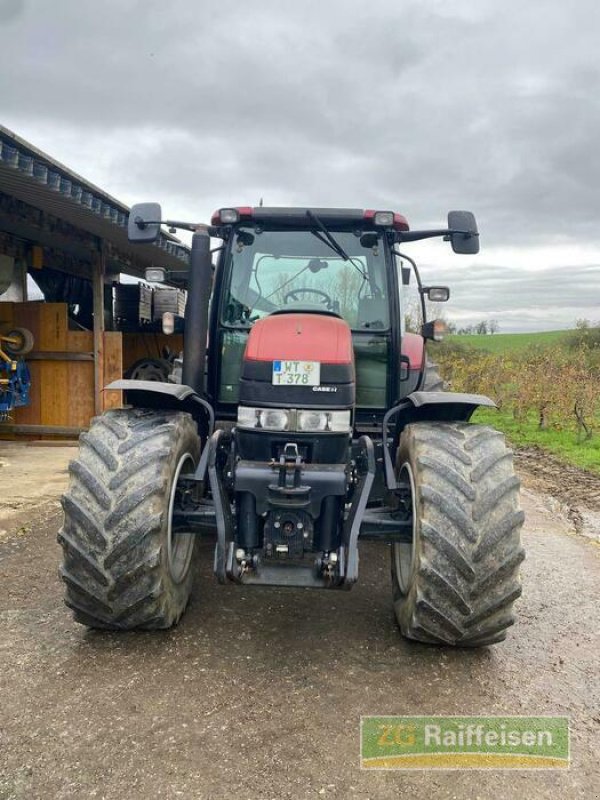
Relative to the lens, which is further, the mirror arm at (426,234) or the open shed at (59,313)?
the open shed at (59,313)

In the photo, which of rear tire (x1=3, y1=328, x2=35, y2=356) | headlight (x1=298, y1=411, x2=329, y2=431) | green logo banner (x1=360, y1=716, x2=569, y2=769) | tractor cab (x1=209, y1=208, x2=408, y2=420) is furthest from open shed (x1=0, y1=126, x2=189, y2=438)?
green logo banner (x1=360, y1=716, x2=569, y2=769)

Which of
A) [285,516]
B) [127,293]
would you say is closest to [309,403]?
→ [285,516]

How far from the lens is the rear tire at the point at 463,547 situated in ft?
9.09

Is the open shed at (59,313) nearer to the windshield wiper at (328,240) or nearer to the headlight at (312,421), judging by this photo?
the windshield wiper at (328,240)

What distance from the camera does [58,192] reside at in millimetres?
6402

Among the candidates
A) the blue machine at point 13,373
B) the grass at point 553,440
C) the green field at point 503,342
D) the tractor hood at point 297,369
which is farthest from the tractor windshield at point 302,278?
the green field at point 503,342

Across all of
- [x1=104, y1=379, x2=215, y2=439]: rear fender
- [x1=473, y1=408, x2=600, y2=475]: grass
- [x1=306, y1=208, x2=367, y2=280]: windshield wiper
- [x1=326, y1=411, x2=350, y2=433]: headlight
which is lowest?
[x1=473, y1=408, x2=600, y2=475]: grass

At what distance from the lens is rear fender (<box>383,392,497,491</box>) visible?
10.4 feet

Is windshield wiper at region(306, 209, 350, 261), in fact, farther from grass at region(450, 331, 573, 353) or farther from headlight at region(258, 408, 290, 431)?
grass at region(450, 331, 573, 353)

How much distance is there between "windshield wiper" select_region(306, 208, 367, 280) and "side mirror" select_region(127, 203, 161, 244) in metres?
0.85

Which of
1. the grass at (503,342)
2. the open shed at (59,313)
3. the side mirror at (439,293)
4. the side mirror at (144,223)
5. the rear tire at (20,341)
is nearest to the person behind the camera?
the side mirror at (144,223)

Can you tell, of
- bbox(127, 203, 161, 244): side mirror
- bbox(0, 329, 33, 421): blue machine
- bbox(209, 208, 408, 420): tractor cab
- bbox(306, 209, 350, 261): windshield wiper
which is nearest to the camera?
bbox(127, 203, 161, 244): side mirror

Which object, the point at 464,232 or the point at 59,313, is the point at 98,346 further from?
the point at 464,232

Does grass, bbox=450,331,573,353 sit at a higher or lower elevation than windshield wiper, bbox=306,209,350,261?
lower
